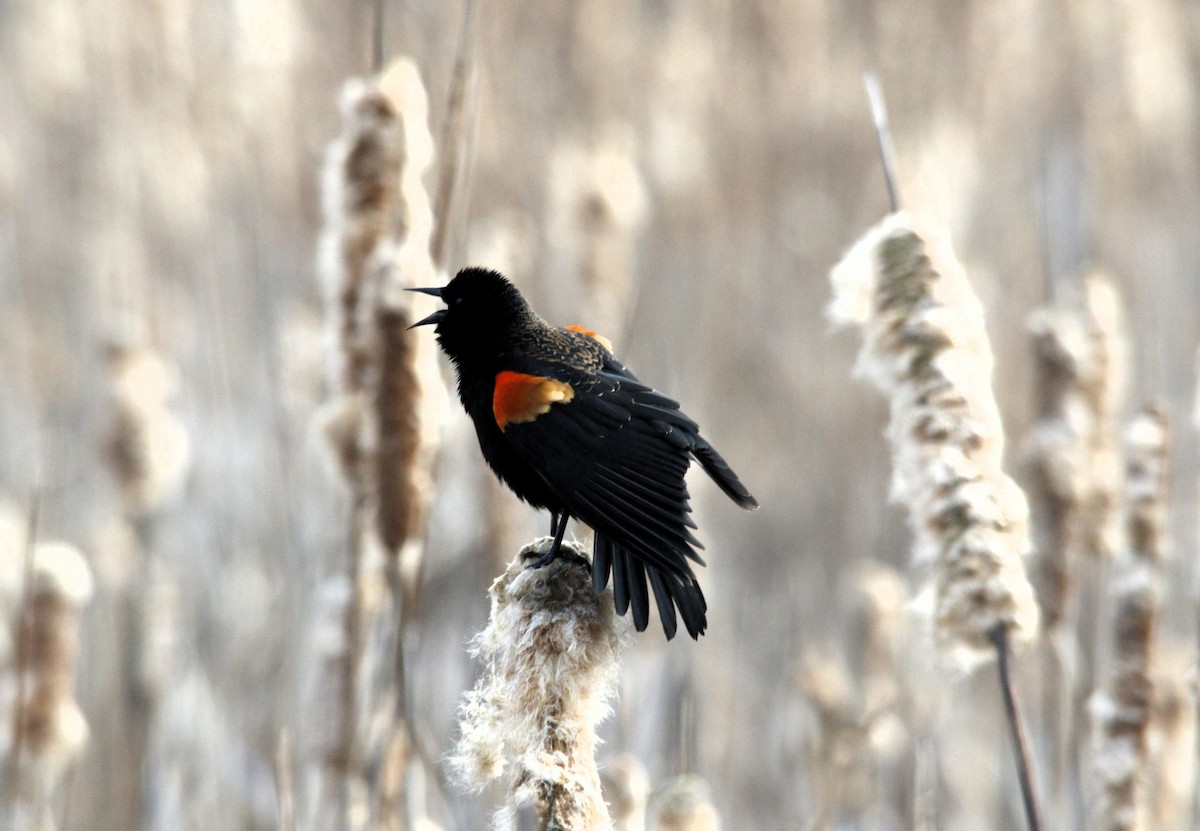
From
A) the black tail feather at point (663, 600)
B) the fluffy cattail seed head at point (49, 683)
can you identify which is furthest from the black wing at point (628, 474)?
the fluffy cattail seed head at point (49, 683)

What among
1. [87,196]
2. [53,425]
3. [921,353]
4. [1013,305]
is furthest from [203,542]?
[1013,305]

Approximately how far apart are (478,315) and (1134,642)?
1.12 meters

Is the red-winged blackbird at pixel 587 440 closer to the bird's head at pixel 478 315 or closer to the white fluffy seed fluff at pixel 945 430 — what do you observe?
the bird's head at pixel 478 315

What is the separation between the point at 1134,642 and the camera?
1.75m

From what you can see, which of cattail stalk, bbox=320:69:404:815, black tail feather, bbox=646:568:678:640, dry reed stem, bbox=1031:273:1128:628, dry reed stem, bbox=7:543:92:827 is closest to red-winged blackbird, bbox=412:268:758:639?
black tail feather, bbox=646:568:678:640

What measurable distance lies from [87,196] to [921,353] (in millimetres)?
2975

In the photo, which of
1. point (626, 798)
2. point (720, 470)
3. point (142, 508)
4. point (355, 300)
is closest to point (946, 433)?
point (720, 470)

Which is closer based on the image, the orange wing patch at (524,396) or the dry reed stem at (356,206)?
the orange wing patch at (524,396)

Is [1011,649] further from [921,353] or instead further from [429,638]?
[429,638]

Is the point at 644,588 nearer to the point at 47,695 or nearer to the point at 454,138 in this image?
the point at 454,138

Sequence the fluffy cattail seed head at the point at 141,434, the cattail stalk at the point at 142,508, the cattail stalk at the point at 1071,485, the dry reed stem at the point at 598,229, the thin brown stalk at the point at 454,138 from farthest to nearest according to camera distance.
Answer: the dry reed stem at the point at 598,229, the fluffy cattail seed head at the point at 141,434, the cattail stalk at the point at 142,508, the cattail stalk at the point at 1071,485, the thin brown stalk at the point at 454,138

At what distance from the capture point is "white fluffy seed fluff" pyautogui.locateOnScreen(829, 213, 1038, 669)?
1.20 meters

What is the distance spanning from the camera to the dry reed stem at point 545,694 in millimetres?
1025

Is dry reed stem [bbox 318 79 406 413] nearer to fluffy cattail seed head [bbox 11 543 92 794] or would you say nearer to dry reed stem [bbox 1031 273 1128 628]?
fluffy cattail seed head [bbox 11 543 92 794]
